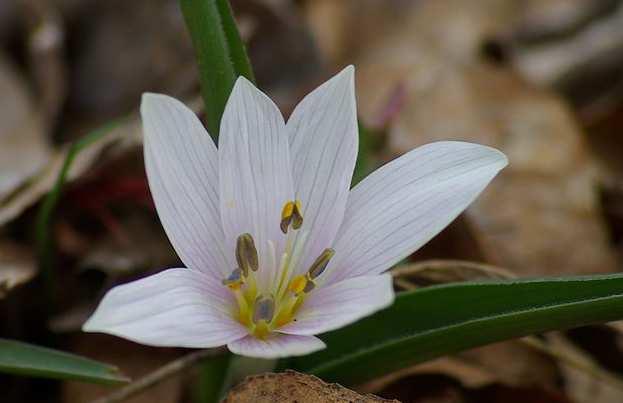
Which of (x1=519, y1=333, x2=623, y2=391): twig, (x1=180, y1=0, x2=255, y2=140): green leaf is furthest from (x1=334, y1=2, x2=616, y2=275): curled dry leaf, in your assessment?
(x1=180, y1=0, x2=255, y2=140): green leaf

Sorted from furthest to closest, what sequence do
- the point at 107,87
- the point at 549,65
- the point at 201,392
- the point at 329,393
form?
the point at 549,65
the point at 107,87
the point at 201,392
the point at 329,393

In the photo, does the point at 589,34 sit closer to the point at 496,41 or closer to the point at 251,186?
the point at 496,41

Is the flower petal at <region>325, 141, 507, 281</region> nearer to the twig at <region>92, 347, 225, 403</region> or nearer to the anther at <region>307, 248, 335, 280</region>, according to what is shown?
the anther at <region>307, 248, 335, 280</region>

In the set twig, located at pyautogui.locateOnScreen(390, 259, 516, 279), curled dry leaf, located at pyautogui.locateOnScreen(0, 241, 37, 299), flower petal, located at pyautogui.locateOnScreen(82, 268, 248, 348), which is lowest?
flower petal, located at pyautogui.locateOnScreen(82, 268, 248, 348)

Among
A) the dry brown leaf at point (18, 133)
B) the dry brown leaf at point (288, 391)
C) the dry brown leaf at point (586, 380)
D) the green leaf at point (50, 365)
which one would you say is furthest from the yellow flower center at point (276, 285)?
the dry brown leaf at point (18, 133)

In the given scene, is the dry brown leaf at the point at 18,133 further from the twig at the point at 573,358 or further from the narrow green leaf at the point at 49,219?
the twig at the point at 573,358

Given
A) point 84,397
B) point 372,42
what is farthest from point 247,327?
point 372,42

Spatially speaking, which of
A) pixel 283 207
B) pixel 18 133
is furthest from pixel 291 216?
pixel 18 133
